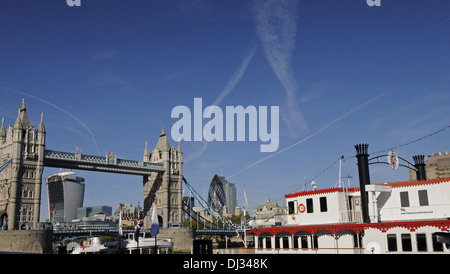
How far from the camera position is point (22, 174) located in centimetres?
8556

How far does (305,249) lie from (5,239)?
203 feet

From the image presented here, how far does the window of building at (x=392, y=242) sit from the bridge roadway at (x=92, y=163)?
8117cm

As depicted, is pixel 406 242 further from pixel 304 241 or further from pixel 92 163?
pixel 92 163

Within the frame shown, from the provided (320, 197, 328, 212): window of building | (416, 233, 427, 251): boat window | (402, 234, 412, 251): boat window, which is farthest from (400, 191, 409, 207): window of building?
(320, 197, 328, 212): window of building

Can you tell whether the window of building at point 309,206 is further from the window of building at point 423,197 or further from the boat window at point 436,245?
the boat window at point 436,245

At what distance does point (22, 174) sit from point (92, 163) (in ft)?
51.4

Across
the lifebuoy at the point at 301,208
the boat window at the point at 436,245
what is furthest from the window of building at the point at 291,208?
the boat window at the point at 436,245

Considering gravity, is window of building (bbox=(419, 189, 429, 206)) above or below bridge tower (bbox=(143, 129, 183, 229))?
below

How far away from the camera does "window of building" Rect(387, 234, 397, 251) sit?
2434 cm

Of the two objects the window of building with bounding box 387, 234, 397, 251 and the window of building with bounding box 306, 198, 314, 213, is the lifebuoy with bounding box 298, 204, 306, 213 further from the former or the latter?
the window of building with bounding box 387, 234, 397, 251

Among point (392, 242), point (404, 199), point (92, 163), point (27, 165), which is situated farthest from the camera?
point (92, 163)

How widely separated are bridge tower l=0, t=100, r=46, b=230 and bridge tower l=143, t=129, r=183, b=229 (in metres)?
34.5

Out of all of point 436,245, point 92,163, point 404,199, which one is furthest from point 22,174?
point 436,245
